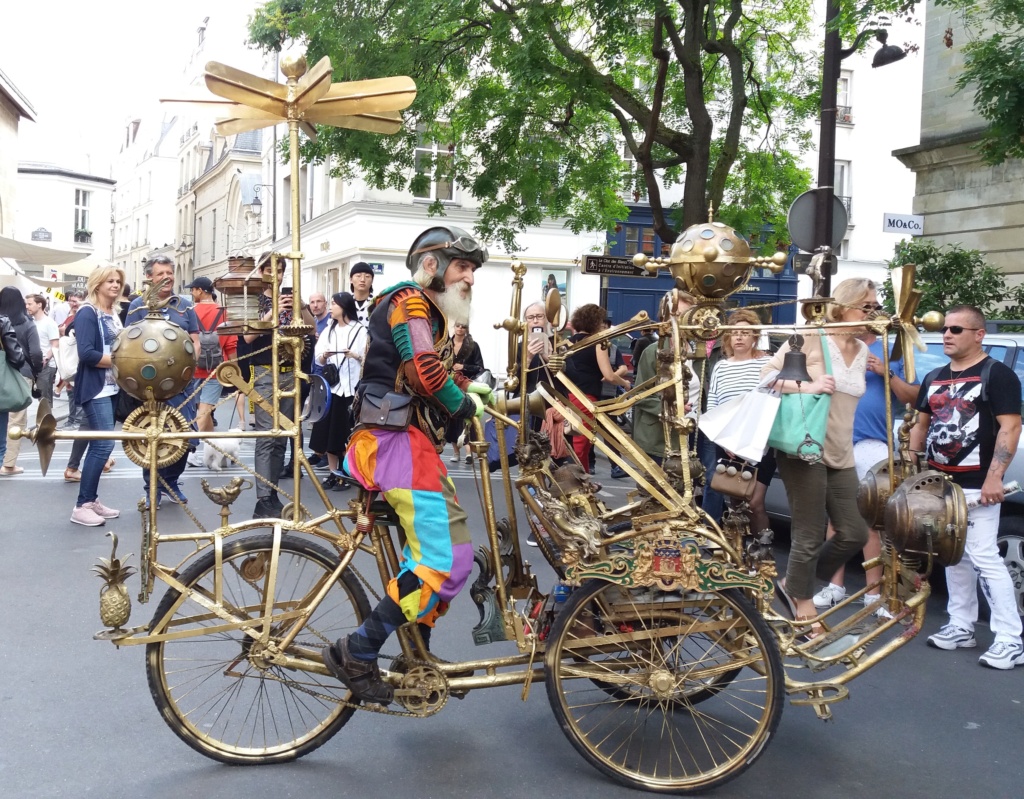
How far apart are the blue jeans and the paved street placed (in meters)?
2.22

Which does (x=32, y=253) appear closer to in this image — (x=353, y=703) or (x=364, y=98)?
(x=364, y=98)

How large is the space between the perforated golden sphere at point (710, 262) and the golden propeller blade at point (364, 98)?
1.22 meters

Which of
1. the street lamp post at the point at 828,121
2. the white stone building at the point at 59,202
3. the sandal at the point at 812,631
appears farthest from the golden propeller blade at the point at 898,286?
the white stone building at the point at 59,202

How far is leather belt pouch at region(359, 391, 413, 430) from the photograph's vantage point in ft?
12.1

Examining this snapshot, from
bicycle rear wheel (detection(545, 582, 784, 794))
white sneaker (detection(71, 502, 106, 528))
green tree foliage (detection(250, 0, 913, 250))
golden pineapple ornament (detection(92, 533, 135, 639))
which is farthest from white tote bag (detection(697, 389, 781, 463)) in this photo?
green tree foliage (detection(250, 0, 913, 250))

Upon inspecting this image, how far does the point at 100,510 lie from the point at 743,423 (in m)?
5.66

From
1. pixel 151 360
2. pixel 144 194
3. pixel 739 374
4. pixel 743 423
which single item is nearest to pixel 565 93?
pixel 739 374

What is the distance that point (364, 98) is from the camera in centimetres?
392

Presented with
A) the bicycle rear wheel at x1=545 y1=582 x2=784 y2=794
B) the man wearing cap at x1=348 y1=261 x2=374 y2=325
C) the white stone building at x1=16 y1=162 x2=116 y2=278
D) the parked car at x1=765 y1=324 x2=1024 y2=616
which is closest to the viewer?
the bicycle rear wheel at x1=545 y1=582 x2=784 y2=794

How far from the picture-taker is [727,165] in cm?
1241

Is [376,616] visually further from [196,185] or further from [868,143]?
[196,185]

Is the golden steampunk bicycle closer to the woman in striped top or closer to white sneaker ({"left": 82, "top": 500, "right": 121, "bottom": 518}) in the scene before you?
the woman in striped top

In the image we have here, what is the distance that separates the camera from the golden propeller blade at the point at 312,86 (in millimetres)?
3742

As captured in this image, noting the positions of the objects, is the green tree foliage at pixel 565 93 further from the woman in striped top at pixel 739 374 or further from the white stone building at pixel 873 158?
the white stone building at pixel 873 158
